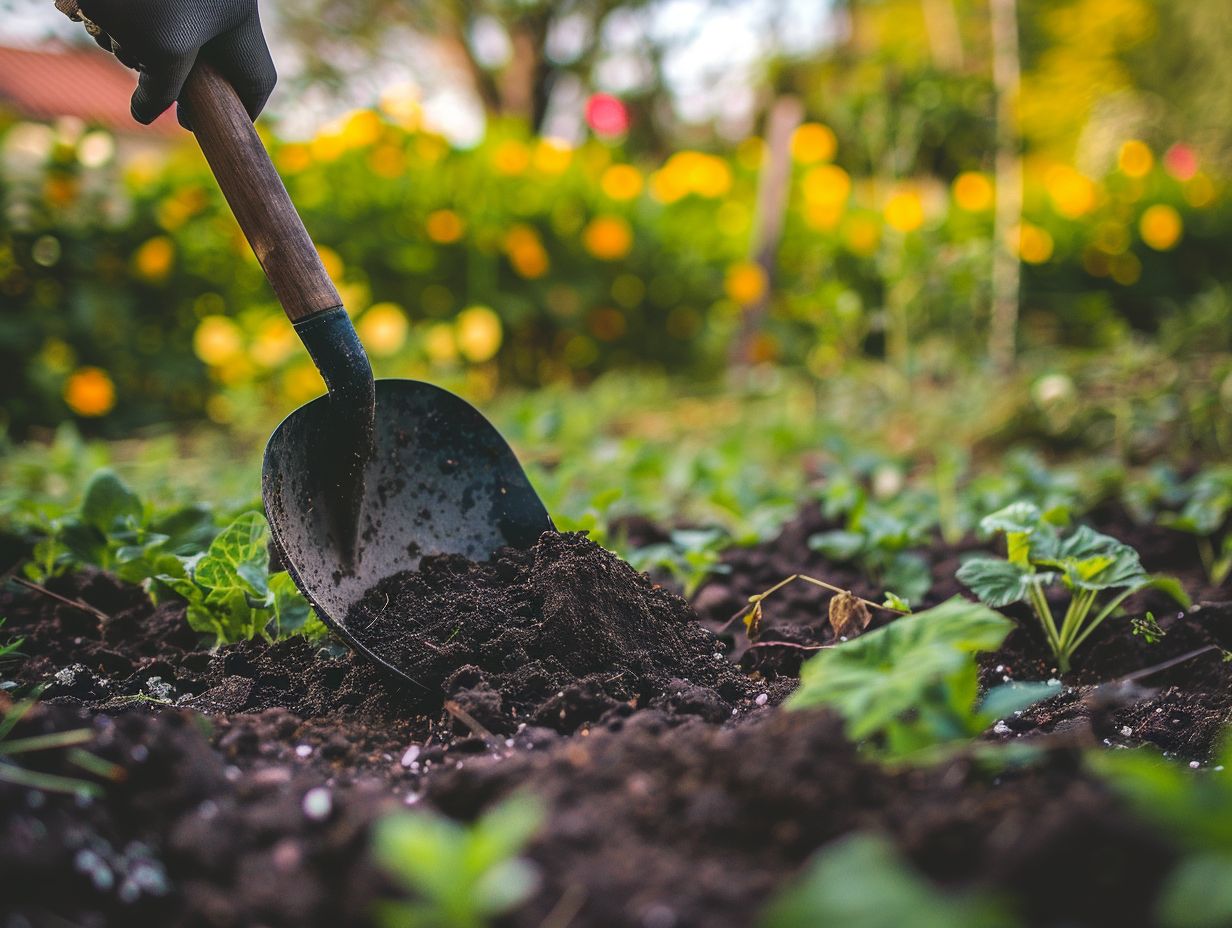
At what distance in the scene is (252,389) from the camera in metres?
3.53

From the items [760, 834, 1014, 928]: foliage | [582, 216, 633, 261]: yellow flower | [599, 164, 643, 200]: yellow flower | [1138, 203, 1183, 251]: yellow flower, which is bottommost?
[1138, 203, 1183, 251]: yellow flower

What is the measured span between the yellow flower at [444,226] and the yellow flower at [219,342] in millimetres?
940

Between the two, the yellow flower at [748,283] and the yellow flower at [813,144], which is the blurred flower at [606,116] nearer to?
the yellow flower at [813,144]

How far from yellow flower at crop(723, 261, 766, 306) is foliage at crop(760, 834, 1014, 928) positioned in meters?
3.84

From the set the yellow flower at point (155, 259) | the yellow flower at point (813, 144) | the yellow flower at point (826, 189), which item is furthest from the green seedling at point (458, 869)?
the yellow flower at point (813, 144)

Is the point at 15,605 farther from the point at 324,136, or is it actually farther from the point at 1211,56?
the point at 1211,56

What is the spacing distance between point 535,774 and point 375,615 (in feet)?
1.79

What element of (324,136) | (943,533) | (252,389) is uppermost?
(324,136)

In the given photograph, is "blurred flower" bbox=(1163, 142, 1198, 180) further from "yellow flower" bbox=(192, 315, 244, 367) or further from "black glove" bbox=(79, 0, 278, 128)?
"black glove" bbox=(79, 0, 278, 128)

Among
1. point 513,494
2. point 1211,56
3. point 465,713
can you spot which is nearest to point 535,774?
point 465,713

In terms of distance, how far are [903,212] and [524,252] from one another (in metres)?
1.69

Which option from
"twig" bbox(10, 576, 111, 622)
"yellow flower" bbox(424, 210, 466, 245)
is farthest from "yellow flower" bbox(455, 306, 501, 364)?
"twig" bbox(10, 576, 111, 622)

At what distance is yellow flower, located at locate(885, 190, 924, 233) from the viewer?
156 inches

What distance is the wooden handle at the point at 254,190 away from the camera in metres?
1.20
